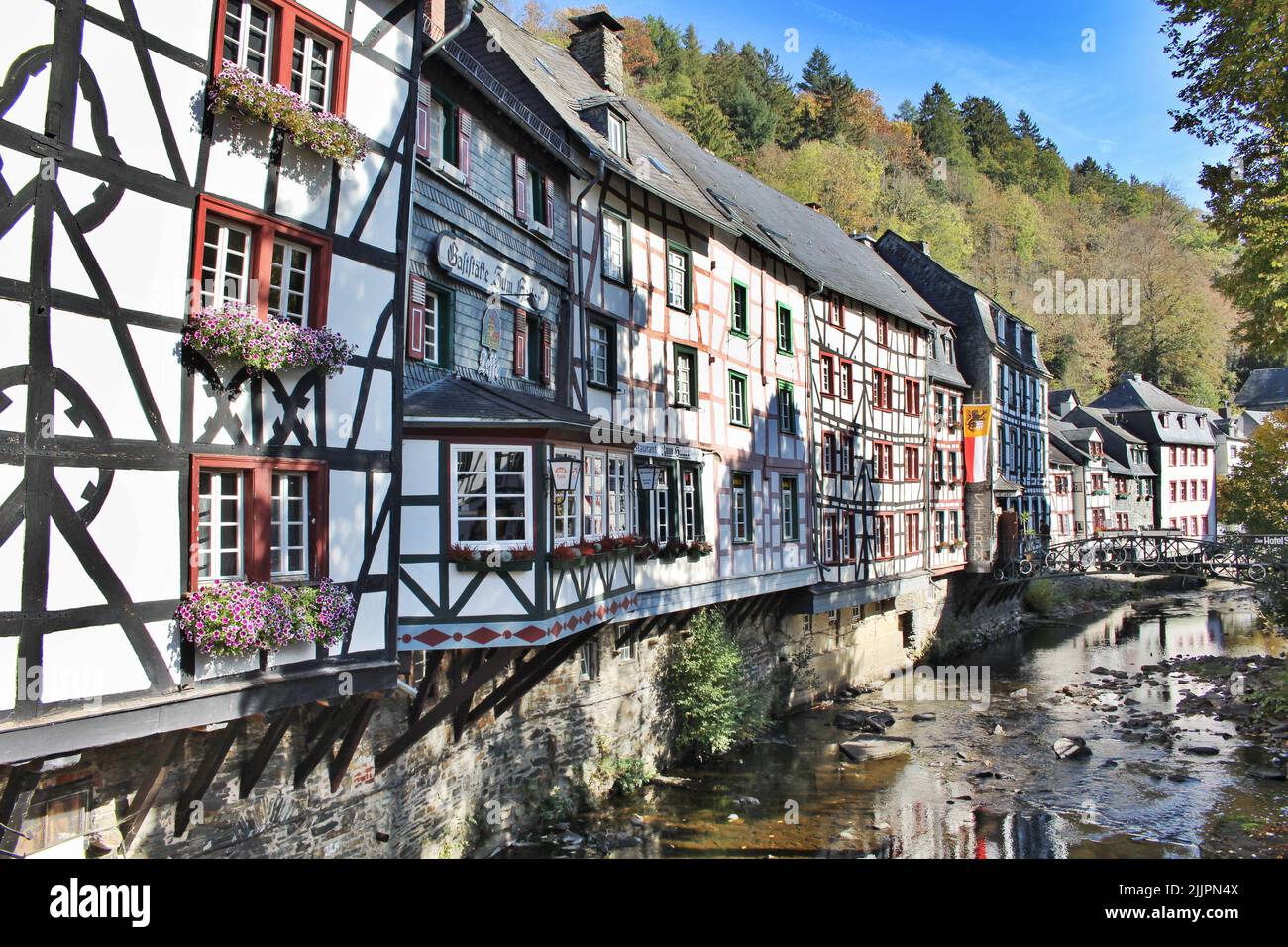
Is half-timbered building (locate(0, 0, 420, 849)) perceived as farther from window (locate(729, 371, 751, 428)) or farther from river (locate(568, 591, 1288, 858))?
window (locate(729, 371, 751, 428))

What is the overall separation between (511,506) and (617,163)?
7.45 metres

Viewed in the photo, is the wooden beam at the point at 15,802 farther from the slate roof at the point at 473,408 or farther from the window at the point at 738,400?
the window at the point at 738,400

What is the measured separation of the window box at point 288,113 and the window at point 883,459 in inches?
836

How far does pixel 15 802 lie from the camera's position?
6.80 metres

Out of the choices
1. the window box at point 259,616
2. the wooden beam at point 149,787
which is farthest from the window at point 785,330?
the wooden beam at point 149,787

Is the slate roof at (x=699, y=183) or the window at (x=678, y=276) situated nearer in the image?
the slate roof at (x=699, y=183)

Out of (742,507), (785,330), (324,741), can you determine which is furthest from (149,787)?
(785,330)

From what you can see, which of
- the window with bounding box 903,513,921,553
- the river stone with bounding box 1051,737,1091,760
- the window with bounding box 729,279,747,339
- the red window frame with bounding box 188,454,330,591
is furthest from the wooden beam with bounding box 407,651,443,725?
the window with bounding box 903,513,921,553

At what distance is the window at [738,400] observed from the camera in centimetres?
2017

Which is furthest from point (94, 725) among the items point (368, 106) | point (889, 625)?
point (889, 625)

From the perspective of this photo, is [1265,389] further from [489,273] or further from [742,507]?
[489,273]

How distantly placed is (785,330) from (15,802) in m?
19.2

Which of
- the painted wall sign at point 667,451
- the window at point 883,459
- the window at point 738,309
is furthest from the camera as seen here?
the window at point 883,459

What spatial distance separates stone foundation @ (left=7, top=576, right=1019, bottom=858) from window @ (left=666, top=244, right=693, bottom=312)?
259 inches
